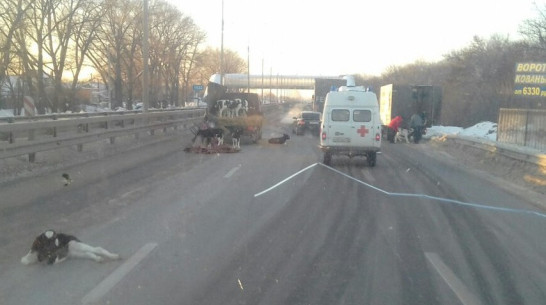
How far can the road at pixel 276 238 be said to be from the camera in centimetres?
621

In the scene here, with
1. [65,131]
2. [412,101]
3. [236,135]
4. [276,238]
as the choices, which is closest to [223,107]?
[236,135]

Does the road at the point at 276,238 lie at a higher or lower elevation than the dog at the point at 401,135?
higher

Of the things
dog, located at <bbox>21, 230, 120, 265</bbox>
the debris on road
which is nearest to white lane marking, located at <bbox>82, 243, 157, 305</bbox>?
dog, located at <bbox>21, 230, 120, 265</bbox>

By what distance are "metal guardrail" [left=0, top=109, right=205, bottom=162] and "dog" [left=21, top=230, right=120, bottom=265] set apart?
7.77 meters

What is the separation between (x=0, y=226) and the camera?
920 cm

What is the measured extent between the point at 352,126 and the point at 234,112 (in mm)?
10424

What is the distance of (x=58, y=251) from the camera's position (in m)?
7.30

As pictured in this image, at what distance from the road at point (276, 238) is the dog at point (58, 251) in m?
0.20

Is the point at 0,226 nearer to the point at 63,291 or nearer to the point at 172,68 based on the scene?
the point at 63,291

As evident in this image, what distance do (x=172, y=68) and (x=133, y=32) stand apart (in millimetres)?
20144

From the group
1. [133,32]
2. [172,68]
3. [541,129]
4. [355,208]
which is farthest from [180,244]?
[172,68]

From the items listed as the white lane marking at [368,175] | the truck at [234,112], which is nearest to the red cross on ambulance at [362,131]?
the white lane marking at [368,175]

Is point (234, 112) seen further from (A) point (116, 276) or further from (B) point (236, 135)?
(A) point (116, 276)

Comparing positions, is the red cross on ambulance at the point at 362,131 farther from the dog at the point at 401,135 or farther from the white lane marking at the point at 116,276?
the dog at the point at 401,135
